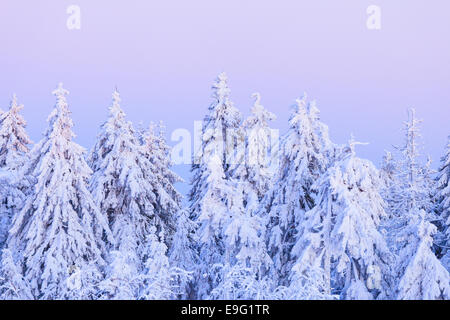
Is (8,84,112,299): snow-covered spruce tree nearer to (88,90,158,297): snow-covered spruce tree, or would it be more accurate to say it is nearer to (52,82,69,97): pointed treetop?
(52,82,69,97): pointed treetop

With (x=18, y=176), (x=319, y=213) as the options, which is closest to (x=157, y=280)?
(x=319, y=213)

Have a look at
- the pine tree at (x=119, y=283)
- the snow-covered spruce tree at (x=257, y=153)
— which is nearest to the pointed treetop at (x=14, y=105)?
the snow-covered spruce tree at (x=257, y=153)

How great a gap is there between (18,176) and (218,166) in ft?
34.0

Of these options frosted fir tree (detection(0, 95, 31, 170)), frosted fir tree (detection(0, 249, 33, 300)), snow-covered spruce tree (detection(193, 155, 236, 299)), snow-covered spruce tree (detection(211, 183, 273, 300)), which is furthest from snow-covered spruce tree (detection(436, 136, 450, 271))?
frosted fir tree (detection(0, 95, 31, 170))

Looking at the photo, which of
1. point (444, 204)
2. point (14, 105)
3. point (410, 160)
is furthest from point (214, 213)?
point (14, 105)

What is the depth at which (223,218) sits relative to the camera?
18344 mm

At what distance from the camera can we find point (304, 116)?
17375 millimetres

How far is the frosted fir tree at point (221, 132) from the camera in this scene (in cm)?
2436

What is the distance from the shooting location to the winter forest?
42.2 ft

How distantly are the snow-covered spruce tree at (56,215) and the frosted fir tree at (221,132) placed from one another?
749 cm

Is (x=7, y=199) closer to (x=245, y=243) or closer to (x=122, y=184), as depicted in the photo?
(x=122, y=184)

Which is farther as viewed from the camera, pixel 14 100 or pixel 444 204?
pixel 14 100

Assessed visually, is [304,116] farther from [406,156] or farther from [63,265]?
[406,156]

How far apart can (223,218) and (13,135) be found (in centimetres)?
2016
